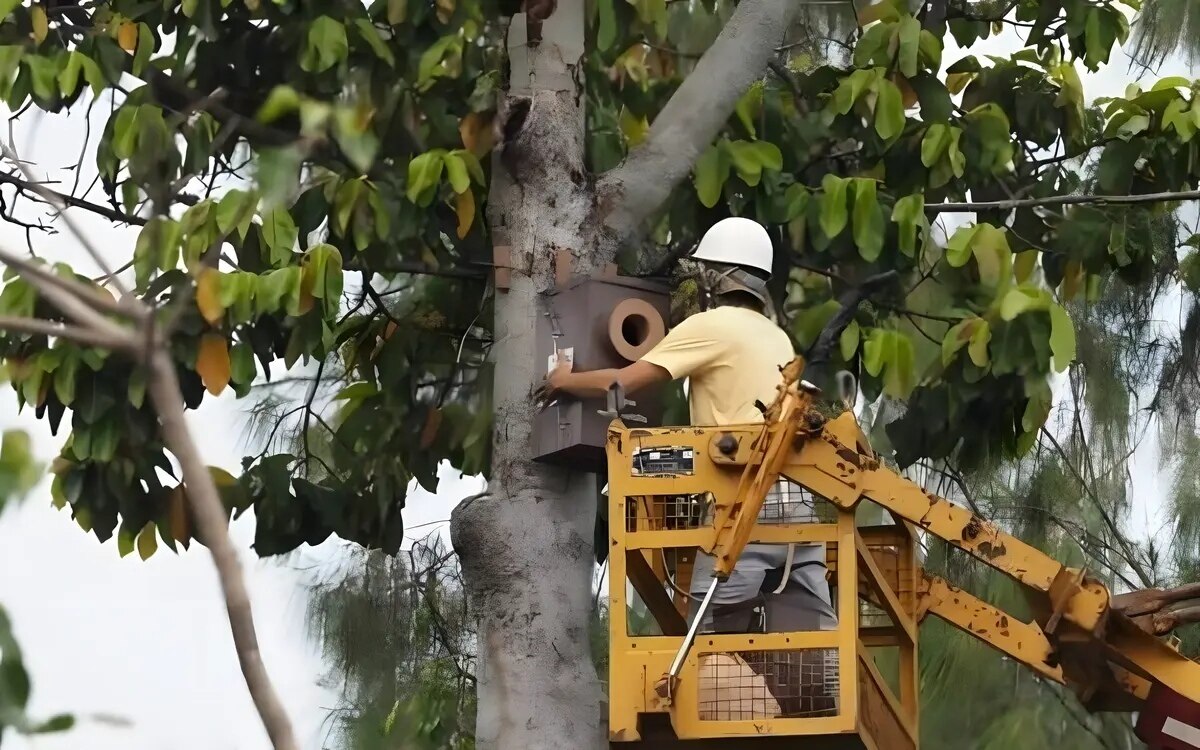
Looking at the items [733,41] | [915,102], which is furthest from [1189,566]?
[733,41]

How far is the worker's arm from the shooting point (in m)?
4.74

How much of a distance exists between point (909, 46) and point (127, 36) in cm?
230

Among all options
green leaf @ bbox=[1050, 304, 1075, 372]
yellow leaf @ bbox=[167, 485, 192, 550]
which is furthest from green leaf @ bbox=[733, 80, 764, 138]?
yellow leaf @ bbox=[167, 485, 192, 550]

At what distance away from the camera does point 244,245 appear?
562 cm

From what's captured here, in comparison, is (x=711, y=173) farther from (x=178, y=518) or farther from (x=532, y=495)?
(x=178, y=518)

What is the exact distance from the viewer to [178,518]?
5809mm

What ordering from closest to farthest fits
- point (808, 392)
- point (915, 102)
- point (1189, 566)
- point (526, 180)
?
point (808, 392), point (526, 180), point (915, 102), point (1189, 566)

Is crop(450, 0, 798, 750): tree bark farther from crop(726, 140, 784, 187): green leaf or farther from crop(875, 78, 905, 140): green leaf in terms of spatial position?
crop(875, 78, 905, 140): green leaf

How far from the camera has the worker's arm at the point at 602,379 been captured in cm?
474

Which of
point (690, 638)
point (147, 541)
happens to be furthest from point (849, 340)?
point (147, 541)

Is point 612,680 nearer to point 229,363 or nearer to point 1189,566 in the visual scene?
point 229,363

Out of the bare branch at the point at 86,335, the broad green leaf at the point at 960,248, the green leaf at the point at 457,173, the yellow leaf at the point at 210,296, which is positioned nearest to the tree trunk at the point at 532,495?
the green leaf at the point at 457,173

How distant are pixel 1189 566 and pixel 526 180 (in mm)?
4265

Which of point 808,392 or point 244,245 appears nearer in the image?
point 808,392
